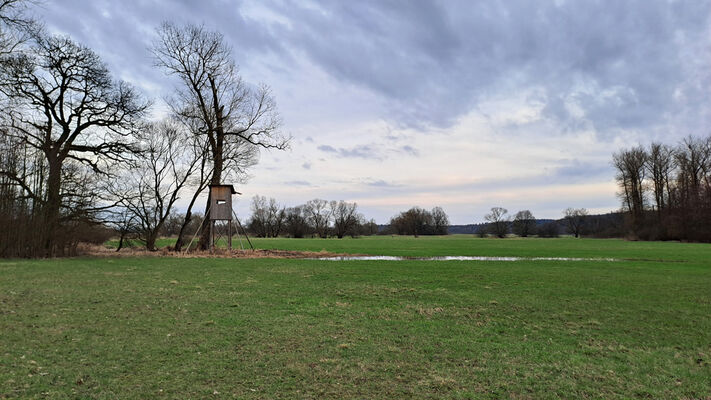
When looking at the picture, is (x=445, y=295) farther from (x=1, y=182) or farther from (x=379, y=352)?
(x=1, y=182)

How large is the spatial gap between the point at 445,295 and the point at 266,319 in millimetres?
5478

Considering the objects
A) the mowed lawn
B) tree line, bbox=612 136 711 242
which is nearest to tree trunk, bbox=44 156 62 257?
the mowed lawn

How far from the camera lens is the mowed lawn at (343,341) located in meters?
4.75

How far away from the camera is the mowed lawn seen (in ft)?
15.6

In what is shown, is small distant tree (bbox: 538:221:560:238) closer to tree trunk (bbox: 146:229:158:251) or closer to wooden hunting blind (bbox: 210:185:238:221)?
wooden hunting blind (bbox: 210:185:238:221)

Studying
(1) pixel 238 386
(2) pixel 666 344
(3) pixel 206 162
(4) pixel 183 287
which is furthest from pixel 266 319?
(3) pixel 206 162

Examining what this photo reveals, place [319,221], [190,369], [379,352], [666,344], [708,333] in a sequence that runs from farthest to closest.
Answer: [319,221]
[708,333]
[666,344]
[379,352]
[190,369]

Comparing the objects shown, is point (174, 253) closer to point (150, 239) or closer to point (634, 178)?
point (150, 239)

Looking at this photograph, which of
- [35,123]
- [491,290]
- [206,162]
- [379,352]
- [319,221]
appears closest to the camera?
[379,352]

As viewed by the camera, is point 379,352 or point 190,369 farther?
point 379,352

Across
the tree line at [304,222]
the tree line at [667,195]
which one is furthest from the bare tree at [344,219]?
the tree line at [667,195]

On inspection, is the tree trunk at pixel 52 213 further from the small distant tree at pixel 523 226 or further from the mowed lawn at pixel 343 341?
the small distant tree at pixel 523 226

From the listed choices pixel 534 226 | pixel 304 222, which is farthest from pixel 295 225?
pixel 534 226

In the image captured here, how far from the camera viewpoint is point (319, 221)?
460 ft
